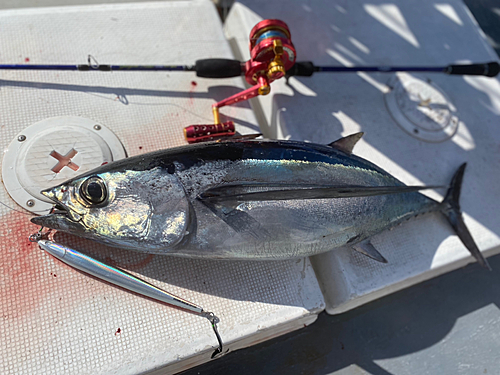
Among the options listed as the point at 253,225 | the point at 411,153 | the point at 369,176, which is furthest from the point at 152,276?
the point at 411,153

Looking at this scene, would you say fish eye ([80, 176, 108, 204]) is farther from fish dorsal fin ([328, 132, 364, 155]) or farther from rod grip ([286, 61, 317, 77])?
rod grip ([286, 61, 317, 77])

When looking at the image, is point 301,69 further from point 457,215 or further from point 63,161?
point 63,161

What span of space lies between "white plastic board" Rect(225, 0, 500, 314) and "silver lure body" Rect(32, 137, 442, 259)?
45 centimetres

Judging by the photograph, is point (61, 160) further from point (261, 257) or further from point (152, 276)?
point (261, 257)

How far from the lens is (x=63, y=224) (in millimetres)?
1425

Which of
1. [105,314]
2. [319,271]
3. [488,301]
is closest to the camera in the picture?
[105,314]

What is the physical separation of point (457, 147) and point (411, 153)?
41 cm

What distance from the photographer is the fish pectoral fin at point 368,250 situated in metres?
1.77

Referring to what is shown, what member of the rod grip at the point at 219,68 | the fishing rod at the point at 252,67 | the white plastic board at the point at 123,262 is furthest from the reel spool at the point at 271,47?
the white plastic board at the point at 123,262

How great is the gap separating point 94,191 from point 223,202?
0.57 meters

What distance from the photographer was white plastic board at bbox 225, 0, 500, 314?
196 cm

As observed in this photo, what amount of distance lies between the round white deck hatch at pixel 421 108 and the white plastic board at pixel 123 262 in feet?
3.85

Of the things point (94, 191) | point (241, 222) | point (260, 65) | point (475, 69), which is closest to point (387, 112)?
point (475, 69)

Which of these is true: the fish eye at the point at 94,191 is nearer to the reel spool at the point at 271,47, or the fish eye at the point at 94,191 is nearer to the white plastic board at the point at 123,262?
the white plastic board at the point at 123,262
